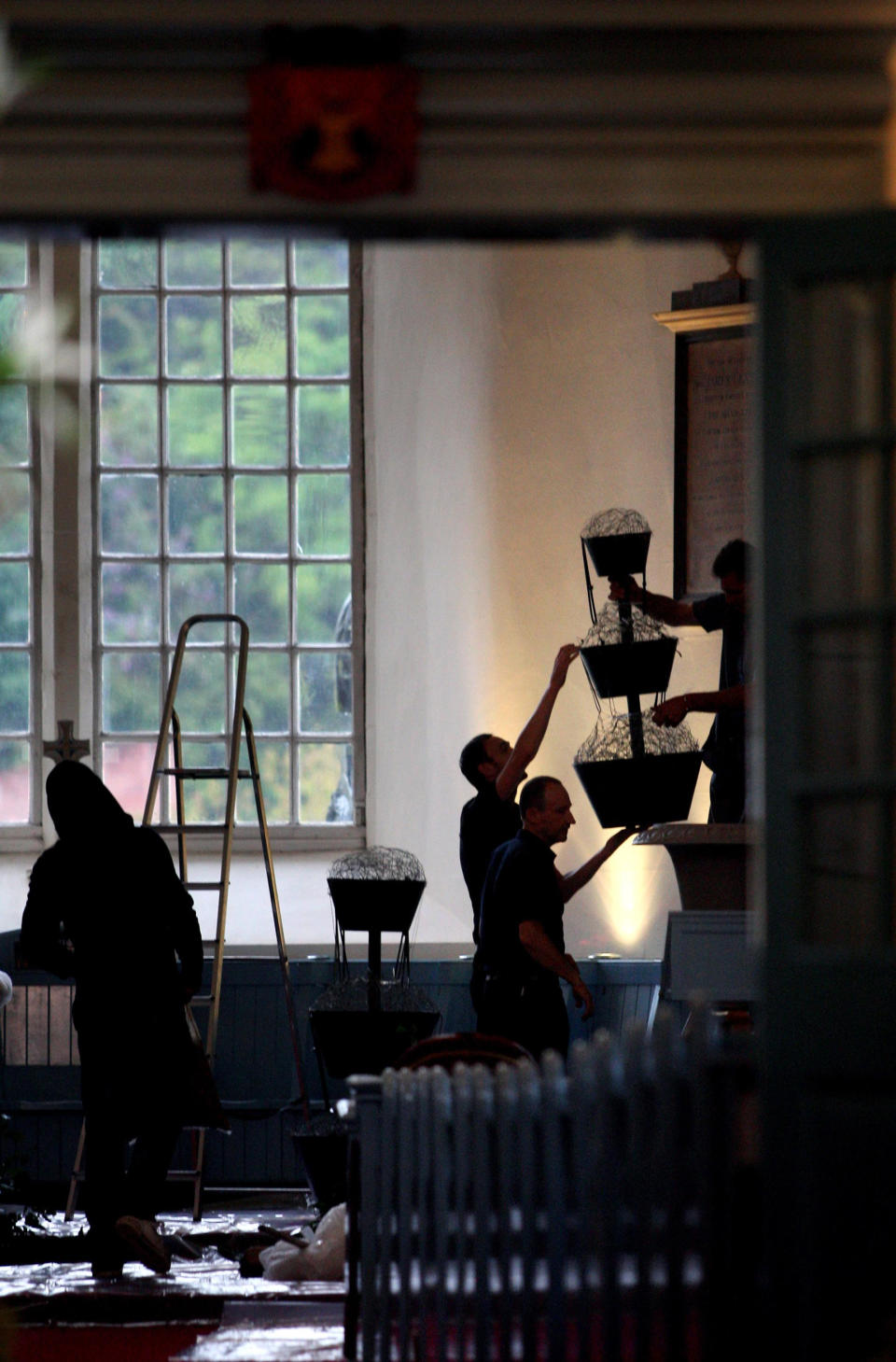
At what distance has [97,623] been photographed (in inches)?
332

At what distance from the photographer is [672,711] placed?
17.2 feet

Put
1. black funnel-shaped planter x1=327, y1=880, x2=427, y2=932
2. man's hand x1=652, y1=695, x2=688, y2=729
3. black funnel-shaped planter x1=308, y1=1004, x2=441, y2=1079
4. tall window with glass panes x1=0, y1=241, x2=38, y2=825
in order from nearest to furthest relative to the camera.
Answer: man's hand x1=652, y1=695, x2=688, y2=729 → black funnel-shaped planter x1=308, y1=1004, x2=441, y2=1079 → black funnel-shaped planter x1=327, y1=880, x2=427, y2=932 → tall window with glass panes x1=0, y1=241, x2=38, y2=825

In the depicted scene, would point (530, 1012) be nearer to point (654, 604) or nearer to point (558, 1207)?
point (654, 604)

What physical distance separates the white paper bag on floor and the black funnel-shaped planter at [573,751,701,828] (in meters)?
1.34

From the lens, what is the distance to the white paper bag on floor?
5.01 metres

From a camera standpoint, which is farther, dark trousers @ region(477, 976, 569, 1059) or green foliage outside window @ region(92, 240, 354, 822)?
green foliage outside window @ region(92, 240, 354, 822)

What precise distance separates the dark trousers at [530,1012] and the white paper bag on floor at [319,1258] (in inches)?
27.0

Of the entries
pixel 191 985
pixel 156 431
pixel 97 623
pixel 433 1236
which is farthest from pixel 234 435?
pixel 433 1236

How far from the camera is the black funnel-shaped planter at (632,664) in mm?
5465

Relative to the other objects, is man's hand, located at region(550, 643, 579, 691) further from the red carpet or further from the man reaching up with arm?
the red carpet

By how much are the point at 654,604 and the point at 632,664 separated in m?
0.35

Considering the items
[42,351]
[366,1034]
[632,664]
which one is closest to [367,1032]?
[366,1034]

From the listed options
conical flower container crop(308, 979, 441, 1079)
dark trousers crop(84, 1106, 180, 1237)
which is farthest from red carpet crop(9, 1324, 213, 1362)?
conical flower container crop(308, 979, 441, 1079)

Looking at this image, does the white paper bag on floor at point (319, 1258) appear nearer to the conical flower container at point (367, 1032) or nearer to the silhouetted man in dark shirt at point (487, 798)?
the conical flower container at point (367, 1032)
